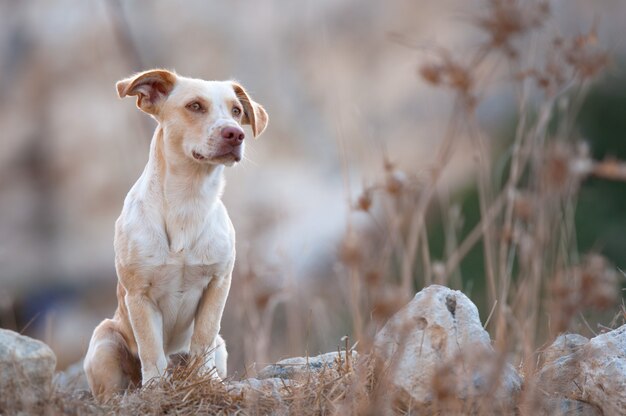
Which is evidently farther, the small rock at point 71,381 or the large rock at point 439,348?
the small rock at point 71,381

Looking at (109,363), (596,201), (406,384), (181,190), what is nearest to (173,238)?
(181,190)

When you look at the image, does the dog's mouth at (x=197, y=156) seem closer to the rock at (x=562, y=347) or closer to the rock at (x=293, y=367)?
the rock at (x=293, y=367)

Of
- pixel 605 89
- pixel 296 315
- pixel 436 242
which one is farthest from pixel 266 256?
pixel 605 89

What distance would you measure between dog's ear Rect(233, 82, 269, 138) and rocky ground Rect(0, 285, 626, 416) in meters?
1.38

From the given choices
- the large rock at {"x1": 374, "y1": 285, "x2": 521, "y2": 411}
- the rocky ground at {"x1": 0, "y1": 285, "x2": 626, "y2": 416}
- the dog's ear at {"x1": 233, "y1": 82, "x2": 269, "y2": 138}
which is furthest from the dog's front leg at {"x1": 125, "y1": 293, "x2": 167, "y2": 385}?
the large rock at {"x1": 374, "y1": 285, "x2": 521, "y2": 411}

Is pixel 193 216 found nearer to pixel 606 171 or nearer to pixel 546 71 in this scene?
pixel 546 71

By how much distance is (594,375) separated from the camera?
10.5 ft

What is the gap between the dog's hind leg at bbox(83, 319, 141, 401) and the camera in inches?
162

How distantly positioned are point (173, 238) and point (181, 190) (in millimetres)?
224

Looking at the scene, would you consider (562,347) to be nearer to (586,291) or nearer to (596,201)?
(586,291)

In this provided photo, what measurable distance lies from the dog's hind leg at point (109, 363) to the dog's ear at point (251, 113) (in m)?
1.13

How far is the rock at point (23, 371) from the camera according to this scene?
9.68 ft

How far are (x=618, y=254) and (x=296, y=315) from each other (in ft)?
18.9

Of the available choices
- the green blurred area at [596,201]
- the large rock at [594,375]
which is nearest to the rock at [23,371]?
the large rock at [594,375]
